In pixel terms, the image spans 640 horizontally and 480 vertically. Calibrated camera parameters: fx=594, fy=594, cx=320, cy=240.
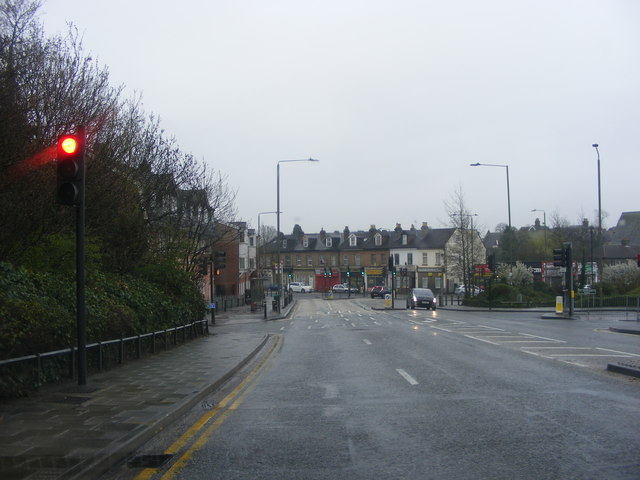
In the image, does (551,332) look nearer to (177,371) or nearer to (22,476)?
(177,371)

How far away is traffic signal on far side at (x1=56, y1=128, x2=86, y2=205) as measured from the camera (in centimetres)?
945

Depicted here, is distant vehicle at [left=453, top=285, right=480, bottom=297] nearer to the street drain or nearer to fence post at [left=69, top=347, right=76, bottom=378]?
fence post at [left=69, top=347, right=76, bottom=378]

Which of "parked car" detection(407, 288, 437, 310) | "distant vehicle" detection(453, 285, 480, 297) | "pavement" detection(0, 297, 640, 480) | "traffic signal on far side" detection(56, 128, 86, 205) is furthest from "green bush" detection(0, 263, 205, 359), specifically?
"distant vehicle" detection(453, 285, 480, 297)

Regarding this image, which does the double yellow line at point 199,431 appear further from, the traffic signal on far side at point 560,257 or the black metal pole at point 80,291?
the traffic signal on far side at point 560,257

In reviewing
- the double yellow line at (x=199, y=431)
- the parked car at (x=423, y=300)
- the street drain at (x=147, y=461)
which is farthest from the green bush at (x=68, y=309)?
the parked car at (x=423, y=300)

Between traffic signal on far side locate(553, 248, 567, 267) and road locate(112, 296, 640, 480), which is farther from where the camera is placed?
traffic signal on far side locate(553, 248, 567, 267)

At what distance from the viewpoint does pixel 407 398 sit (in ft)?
31.5

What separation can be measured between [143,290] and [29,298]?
22.4 ft

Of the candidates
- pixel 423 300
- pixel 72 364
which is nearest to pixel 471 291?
pixel 423 300

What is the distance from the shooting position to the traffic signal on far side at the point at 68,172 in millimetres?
9445

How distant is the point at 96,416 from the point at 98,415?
0.06 meters

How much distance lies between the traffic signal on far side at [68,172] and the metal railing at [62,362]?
2497mm

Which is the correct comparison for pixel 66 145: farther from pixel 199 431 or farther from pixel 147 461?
pixel 147 461

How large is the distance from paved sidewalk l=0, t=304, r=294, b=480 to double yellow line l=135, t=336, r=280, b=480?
0.39 metres
